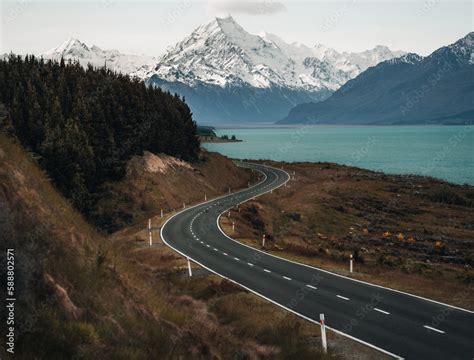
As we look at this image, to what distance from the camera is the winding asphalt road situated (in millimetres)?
14625

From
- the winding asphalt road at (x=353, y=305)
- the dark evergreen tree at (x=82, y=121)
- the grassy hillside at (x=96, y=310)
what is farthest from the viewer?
the dark evergreen tree at (x=82, y=121)

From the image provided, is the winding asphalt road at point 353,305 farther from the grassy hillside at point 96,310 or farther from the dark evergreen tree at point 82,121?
the dark evergreen tree at point 82,121

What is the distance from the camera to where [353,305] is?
19094 millimetres

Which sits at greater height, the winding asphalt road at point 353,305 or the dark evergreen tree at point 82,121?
the dark evergreen tree at point 82,121

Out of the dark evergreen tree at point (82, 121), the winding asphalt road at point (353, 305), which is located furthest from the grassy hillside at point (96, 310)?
the dark evergreen tree at point (82, 121)

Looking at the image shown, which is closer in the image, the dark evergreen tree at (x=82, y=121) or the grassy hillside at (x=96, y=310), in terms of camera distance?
the grassy hillside at (x=96, y=310)

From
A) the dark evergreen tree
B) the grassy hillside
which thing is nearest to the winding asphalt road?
the grassy hillside

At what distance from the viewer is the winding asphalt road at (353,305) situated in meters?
14.6

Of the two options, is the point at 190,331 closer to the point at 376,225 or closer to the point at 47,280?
the point at 47,280

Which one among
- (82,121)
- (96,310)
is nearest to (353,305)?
(96,310)

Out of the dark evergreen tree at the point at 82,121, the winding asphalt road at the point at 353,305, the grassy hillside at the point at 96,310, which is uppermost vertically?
the dark evergreen tree at the point at 82,121

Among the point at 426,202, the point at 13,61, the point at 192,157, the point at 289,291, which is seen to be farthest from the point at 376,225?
the point at 13,61

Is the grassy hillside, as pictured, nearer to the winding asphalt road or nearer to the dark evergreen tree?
the winding asphalt road

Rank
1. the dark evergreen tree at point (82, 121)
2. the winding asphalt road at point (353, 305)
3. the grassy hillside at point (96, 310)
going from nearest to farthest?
the grassy hillside at point (96, 310) < the winding asphalt road at point (353, 305) < the dark evergreen tree at point (82, 121)
